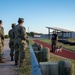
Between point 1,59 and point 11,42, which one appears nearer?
point 1,59

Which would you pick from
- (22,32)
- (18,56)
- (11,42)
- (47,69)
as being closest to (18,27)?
(22,32)

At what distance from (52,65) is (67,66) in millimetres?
505

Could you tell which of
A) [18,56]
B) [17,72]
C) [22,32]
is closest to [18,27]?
[22,32]

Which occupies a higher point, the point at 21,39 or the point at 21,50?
the point at 21,39

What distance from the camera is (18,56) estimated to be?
1298cm

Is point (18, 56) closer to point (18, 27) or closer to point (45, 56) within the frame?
point (18, 27)

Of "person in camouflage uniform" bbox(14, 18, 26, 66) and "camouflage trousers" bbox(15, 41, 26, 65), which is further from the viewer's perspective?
"camouflage trousers" bbox(15, 41, 26, 65)

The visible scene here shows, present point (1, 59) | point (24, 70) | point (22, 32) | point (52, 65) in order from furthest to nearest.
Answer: point (1, 59), point (22, 32), point (24, 70), point (52, 65)

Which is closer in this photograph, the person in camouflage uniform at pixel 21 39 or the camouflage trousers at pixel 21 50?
the person in camouflage uniform at pixel 21 39

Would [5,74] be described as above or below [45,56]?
below

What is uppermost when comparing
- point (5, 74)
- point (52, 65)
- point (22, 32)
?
point (22, 32)

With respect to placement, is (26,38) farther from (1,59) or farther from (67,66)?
(67,66)

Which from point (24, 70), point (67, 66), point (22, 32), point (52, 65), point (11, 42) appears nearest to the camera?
point (67, 66)

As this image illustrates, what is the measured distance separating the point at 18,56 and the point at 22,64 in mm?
500
